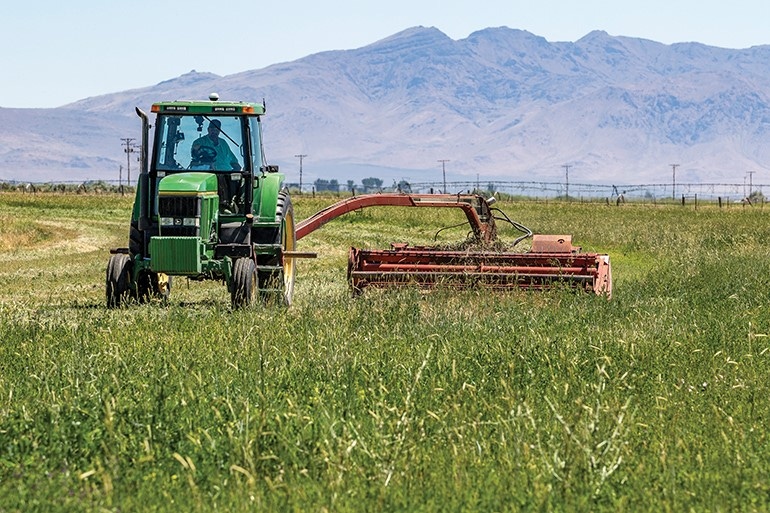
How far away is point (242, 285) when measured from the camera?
14.8 meters

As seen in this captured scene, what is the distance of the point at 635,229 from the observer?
36375 mm

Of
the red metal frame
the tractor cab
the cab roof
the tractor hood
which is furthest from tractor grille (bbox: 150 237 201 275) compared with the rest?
the red metal frame

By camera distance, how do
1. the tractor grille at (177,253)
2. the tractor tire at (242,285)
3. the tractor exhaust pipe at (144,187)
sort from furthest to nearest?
the tractor exhaust pipe at (144,187)
the tractor tire at (242,285)
the tractor grille at (177,253)

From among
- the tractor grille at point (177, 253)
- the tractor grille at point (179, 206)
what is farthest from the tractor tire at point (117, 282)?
the tractor grille at point (179, 206)

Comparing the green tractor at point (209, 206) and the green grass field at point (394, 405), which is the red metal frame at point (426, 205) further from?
the green grass field at point (394, 405)

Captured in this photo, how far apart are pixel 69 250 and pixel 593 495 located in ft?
86.1

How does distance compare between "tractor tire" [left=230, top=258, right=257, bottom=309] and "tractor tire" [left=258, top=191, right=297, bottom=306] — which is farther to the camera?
"tractor tire" [left=258, top=191, right=297, bottom=306]

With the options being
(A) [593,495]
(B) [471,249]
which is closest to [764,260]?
(B) [471,249]

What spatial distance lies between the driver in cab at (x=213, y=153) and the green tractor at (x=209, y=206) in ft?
0.04

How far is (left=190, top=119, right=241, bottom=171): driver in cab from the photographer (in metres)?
15.8

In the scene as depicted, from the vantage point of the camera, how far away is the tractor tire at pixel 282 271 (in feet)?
51.6

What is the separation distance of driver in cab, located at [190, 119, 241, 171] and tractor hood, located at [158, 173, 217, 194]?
0.31m

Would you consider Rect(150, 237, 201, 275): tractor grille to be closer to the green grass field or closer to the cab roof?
the green grass field

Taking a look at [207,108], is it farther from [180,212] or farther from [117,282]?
[117,282]
